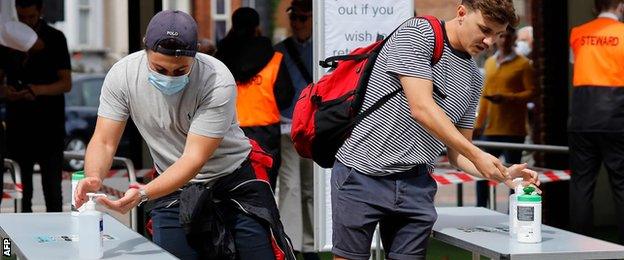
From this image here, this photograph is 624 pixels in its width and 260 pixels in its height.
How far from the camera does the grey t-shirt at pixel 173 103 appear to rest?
14.6 feet

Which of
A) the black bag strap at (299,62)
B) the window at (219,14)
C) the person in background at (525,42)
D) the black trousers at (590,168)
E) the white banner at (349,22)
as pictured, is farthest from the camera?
the window at (219,14)

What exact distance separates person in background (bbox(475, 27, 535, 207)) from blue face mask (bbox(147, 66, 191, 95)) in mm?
6255

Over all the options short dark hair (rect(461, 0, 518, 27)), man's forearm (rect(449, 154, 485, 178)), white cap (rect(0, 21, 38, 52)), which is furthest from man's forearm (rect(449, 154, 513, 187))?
white cap (rect(0, 21, 38, 52))

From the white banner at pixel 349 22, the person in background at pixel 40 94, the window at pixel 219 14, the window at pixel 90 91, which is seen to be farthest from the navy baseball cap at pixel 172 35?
the window at pixel 219 14

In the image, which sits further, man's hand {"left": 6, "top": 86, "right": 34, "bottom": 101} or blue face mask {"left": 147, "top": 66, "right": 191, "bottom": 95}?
man's hand {"left": 6, "top": 86, "right": 34, "bottom": 101}

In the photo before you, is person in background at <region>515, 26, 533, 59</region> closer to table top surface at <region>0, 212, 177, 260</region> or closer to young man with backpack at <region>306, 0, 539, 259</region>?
young man with backpack at <region>306, 0, 539, 259</region>

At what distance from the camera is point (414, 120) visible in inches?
182

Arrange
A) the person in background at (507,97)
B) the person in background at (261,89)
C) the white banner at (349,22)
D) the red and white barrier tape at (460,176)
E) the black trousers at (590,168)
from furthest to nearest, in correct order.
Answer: the person in background at (507,97)
the red and white barrier tape at (460,176)
the black trousers at (590,168)
the person in background at (261,89)
the white banner at (349,22)

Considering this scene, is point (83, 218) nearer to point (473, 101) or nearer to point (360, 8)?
point (473, 101)

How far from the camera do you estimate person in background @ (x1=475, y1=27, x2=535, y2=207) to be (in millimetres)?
10492

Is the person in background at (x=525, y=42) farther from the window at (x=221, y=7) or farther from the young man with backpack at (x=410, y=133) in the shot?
the window at (x=221, y=7)

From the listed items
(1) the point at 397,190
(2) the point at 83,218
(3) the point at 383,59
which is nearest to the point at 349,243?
(1) the point at 397,190

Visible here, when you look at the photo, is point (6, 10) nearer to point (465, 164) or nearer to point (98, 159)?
Answer: point (98, 159)

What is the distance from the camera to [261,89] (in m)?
7.88
